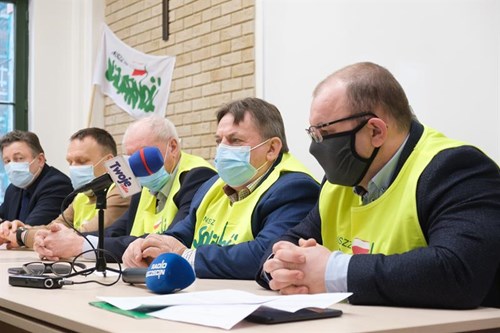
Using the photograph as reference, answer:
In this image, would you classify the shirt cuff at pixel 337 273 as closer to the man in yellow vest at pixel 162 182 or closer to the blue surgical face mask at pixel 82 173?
the man in yellow vest at pixel 162 182

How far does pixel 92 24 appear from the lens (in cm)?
661

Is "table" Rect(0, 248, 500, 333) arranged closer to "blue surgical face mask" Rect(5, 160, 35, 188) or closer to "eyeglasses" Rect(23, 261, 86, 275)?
"eyeglasses" Rect(23, 261, 86, 275)

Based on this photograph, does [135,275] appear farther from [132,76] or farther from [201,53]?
[132,76]

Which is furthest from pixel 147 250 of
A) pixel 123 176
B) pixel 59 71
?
pixel 59 71

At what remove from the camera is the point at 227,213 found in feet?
9.33

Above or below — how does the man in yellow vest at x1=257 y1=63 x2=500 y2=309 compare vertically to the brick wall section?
below

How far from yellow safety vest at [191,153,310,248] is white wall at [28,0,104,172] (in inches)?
156

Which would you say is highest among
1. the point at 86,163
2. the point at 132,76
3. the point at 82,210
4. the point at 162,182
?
the point at 132,76

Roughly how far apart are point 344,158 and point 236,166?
896 mm

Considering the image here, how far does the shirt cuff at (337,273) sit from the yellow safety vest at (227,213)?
0.96m

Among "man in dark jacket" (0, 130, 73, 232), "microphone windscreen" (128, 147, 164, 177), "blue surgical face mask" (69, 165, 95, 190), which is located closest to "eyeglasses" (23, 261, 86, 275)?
"microphone windscreen" (128, 147, 164, 177)

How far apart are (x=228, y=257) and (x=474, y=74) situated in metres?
1.31

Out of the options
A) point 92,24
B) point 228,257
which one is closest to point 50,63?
point 92,24

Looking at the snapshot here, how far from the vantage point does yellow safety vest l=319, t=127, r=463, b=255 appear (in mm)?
1821
